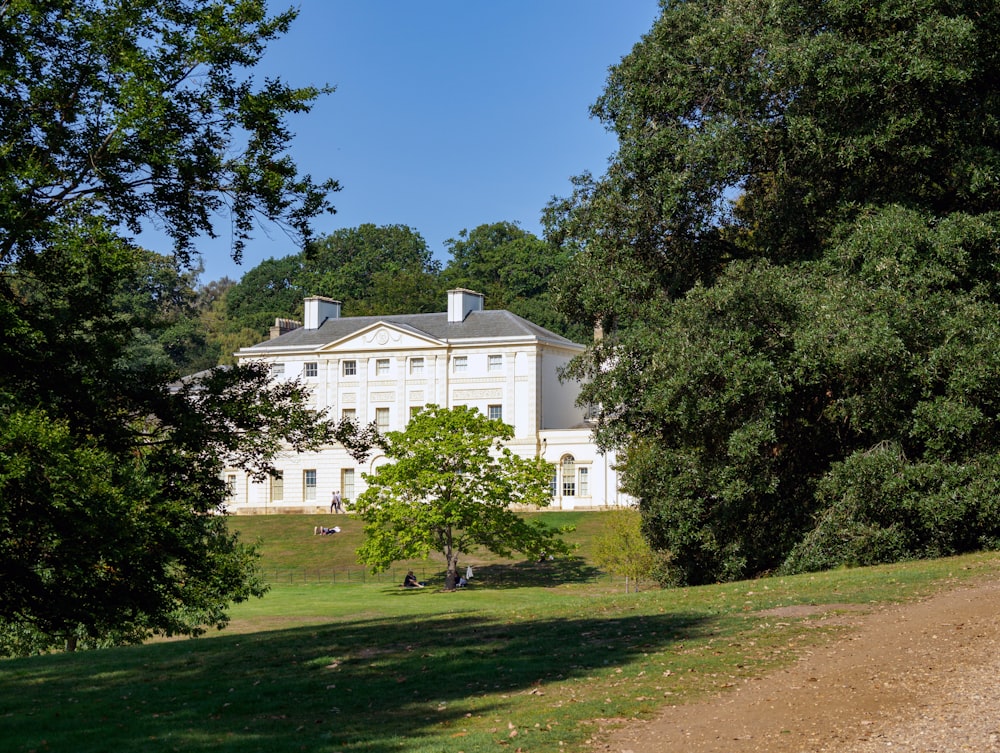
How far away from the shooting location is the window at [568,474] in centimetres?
6694

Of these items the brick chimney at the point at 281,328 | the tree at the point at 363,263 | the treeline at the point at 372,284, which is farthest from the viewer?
the tree at the point at 363,263

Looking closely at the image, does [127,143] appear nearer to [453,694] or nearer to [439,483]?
[453,694]

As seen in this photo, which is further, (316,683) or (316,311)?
(316,311)

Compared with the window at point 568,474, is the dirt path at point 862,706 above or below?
below

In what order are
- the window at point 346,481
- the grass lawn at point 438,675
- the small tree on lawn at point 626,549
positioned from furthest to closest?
the window at point 346,481 → the small tree on lawn at point 626,549 → the grass lawn at point 438,675

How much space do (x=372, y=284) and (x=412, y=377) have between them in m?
40.1

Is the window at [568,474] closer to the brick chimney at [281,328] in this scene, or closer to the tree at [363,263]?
the brick chimney at [281,328]

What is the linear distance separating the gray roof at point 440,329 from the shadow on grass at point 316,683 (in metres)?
54.3

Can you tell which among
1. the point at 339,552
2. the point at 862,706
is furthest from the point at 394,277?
the point at 862,706

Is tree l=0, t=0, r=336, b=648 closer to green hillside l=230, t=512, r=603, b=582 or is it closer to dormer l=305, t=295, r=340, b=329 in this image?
green hillside l=230, t=512, r=603, b=582

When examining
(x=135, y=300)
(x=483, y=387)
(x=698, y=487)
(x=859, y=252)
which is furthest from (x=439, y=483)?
(x=135, y=300)

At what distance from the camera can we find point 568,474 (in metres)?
67.5

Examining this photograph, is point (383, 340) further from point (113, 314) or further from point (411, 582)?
point (113, 314)

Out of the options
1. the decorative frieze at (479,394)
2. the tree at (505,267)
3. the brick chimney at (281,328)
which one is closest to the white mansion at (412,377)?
the decorative frieze at (479,394)
